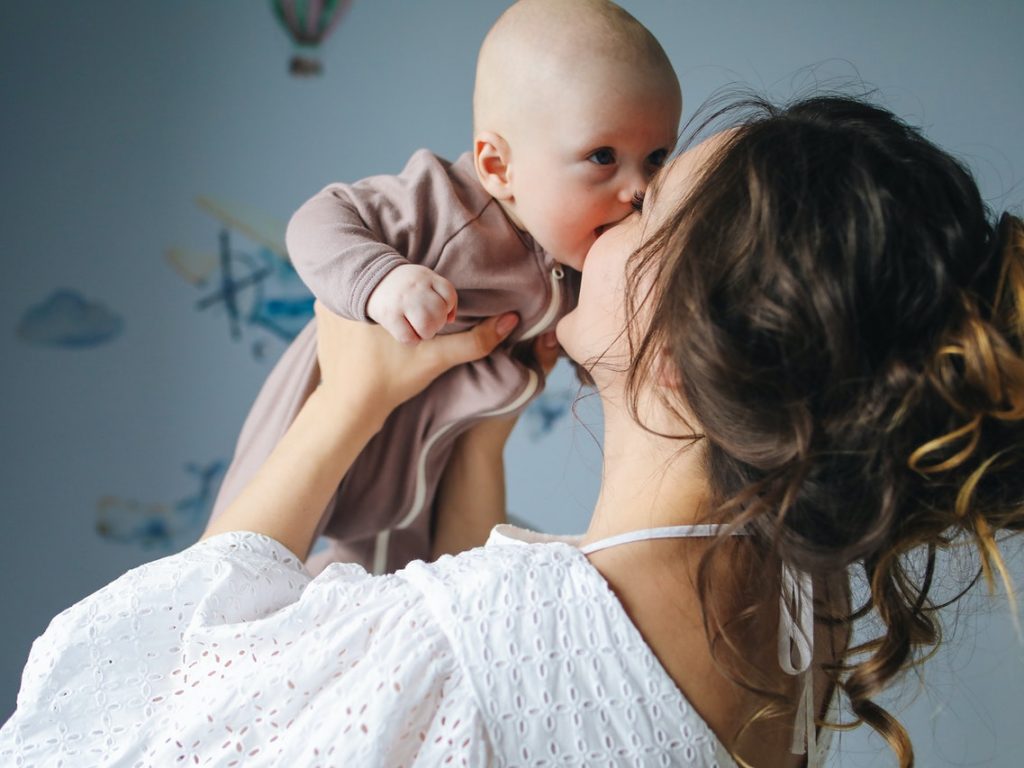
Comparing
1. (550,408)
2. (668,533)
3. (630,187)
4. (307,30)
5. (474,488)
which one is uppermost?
(307,30)

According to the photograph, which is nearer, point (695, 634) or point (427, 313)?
point (695, 634)

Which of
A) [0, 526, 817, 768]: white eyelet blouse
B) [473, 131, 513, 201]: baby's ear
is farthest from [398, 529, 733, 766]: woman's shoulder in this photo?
[473, 131, 513, 201]: baby's ear

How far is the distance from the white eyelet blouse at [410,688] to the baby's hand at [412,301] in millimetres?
284

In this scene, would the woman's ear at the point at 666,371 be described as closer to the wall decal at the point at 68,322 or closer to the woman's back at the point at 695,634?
the woman's back at the point at 695,634

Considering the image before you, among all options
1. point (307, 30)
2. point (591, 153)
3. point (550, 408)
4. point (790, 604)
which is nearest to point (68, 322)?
point (307, 30)

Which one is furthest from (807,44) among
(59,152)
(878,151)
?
(59,152)

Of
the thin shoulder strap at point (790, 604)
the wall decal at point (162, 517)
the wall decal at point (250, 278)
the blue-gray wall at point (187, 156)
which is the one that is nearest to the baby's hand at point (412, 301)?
the thin shoulder strap at point (790, 604)

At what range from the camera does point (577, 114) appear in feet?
3.53

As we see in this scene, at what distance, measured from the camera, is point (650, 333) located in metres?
0.80

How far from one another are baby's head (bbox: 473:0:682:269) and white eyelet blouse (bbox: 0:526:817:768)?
0.44 m

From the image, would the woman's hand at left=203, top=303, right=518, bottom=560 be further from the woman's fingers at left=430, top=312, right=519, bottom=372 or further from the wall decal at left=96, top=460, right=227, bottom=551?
A: the wall decal at left=96, top=460, right=227, bottom=551

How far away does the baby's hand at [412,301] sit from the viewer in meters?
1.03

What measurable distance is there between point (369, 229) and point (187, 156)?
1.03m

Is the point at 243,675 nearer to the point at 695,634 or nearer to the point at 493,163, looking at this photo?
the point at 695,634
